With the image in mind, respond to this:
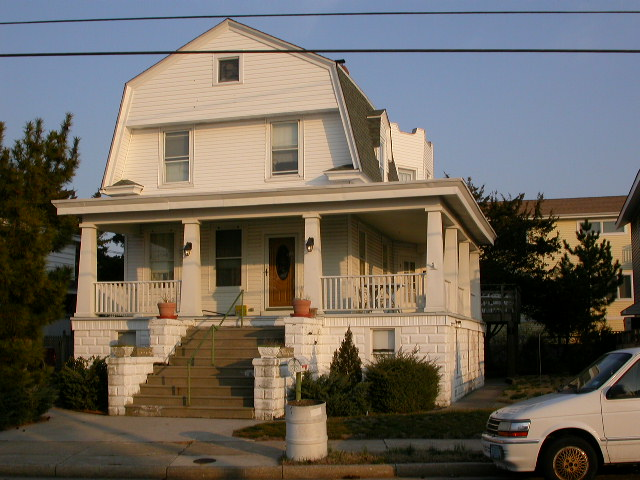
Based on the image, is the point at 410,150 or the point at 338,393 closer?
the point at 338,393

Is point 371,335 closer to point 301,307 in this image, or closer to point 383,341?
point 383,341

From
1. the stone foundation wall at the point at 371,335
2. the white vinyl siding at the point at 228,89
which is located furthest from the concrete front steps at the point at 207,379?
the white vinyl siding at the point at 228,89

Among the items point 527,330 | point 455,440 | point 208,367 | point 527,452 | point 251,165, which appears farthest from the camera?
point 527,330

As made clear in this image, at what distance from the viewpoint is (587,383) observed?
32.9 feet

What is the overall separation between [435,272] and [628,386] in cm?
819

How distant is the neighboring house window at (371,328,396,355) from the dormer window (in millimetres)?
8716

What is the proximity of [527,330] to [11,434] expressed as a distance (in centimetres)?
3404

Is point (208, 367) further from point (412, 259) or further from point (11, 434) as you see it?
point (412, 259)

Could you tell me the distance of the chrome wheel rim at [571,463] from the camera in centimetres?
923

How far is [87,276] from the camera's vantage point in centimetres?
1986

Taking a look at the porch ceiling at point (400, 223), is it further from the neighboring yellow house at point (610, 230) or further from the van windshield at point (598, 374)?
the neighboring yellow house at point (610, 230)

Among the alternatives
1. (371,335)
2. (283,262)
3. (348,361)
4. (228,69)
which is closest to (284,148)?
(228,69)

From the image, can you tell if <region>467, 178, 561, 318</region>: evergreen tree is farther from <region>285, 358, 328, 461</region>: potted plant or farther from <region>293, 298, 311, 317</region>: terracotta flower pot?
<region>285, 358, 328, 461</region>: potted plant

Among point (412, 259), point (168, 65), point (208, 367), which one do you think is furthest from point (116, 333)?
point (412, 259)
